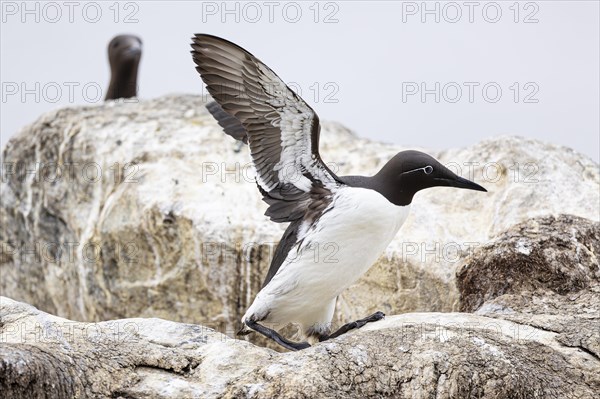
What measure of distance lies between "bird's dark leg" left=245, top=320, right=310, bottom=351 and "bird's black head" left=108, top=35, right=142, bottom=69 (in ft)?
28.8

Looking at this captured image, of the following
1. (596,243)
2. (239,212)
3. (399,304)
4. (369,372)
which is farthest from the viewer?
(239,212)

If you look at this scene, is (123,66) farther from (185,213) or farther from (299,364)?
(299,364)

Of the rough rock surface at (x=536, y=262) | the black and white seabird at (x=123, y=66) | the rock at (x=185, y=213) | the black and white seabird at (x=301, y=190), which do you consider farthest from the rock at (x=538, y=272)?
the black and white seabird at (x=123, y=66)

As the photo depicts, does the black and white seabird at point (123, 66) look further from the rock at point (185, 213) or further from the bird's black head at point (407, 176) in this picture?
the bird's black head at point (407, 176)

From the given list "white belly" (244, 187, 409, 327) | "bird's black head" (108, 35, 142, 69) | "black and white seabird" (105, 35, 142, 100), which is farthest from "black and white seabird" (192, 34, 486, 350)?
"bird's black head" (108, 35, 142, 69)

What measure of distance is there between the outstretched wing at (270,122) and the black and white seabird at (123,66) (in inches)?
310

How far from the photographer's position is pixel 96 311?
1099 cm

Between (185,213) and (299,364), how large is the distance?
435 cm

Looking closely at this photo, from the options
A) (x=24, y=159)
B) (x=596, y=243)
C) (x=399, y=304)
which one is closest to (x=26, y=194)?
(x=24, y=159)

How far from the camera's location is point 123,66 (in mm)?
15766

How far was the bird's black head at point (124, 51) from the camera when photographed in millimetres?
15852

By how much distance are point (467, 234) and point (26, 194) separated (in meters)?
5.17

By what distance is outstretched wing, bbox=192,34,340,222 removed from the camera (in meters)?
7.29

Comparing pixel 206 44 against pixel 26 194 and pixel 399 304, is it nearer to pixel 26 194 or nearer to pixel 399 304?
pixel 399 304
